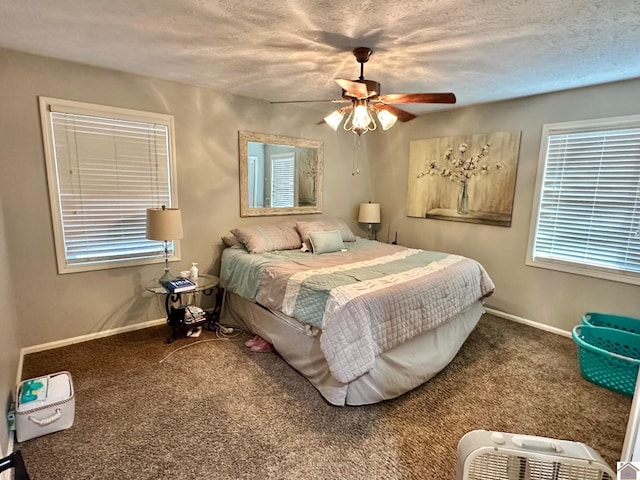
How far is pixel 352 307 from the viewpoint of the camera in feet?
6.73

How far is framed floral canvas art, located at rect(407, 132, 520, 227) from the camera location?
3635mm

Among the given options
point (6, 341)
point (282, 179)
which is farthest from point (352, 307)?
point (282, 179)

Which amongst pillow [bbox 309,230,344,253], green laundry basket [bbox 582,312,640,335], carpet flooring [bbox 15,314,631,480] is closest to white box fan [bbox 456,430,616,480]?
carpet flooring [bbox 15,314,631,480]

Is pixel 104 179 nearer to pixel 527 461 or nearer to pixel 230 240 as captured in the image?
pixel 230 240

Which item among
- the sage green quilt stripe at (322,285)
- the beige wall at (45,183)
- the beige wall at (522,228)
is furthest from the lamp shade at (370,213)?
the sage green quilt stripe at (322,285)

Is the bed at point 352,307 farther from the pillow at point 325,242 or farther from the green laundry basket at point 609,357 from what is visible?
the green laundry basket at point 609,357

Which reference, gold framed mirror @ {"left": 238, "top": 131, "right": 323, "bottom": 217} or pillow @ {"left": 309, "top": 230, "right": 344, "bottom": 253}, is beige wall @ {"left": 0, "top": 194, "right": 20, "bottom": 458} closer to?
gold framed mirror @ {"left": 238, "top": 131, "right": 323, "bottom": 217}

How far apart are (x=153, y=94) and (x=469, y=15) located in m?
2.71

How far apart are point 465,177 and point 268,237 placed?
2.49 metres

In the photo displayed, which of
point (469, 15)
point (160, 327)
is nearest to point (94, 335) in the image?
point (160, 327)

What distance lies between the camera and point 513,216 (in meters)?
3.62

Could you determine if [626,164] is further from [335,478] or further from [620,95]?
[335,478]

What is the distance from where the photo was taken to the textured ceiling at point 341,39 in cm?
175

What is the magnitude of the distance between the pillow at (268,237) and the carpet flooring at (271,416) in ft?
3.31
